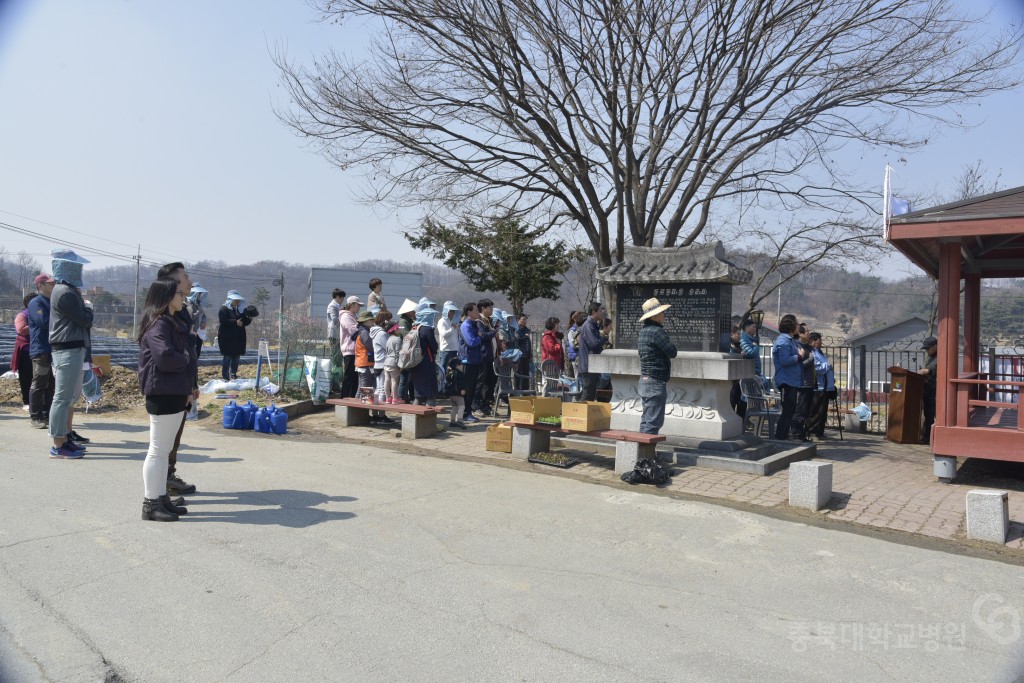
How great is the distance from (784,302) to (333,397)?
77.8 meters

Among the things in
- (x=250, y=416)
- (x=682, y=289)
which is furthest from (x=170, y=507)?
(x=682, y=289)

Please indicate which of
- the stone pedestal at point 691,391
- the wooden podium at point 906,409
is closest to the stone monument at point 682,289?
the stone pedestal at point 691,391

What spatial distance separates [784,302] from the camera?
83.6 m

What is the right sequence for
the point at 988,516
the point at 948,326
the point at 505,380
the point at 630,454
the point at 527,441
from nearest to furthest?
1. the point at 988,516
2. the point at 630,454
3. the point at 948,326
4. the point at 527,441
5. the point at 505,380

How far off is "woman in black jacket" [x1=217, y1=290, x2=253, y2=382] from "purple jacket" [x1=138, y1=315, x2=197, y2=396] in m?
7.44

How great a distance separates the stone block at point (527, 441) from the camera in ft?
31.4

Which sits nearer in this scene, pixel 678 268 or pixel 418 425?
pixel 678 268

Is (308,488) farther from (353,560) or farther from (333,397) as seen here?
(333,397)

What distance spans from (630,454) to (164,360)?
5.04 m

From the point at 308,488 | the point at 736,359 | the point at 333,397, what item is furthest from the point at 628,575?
the point at 333,397

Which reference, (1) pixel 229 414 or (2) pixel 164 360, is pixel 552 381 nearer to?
(1) pixel 229 414

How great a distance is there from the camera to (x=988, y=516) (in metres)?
6.39

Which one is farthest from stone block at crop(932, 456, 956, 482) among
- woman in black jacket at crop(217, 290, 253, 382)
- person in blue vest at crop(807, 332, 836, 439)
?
woman in black jacket at crop(217, 290, 253, 382)

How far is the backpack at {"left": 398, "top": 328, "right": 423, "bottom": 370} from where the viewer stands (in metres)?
11.3
